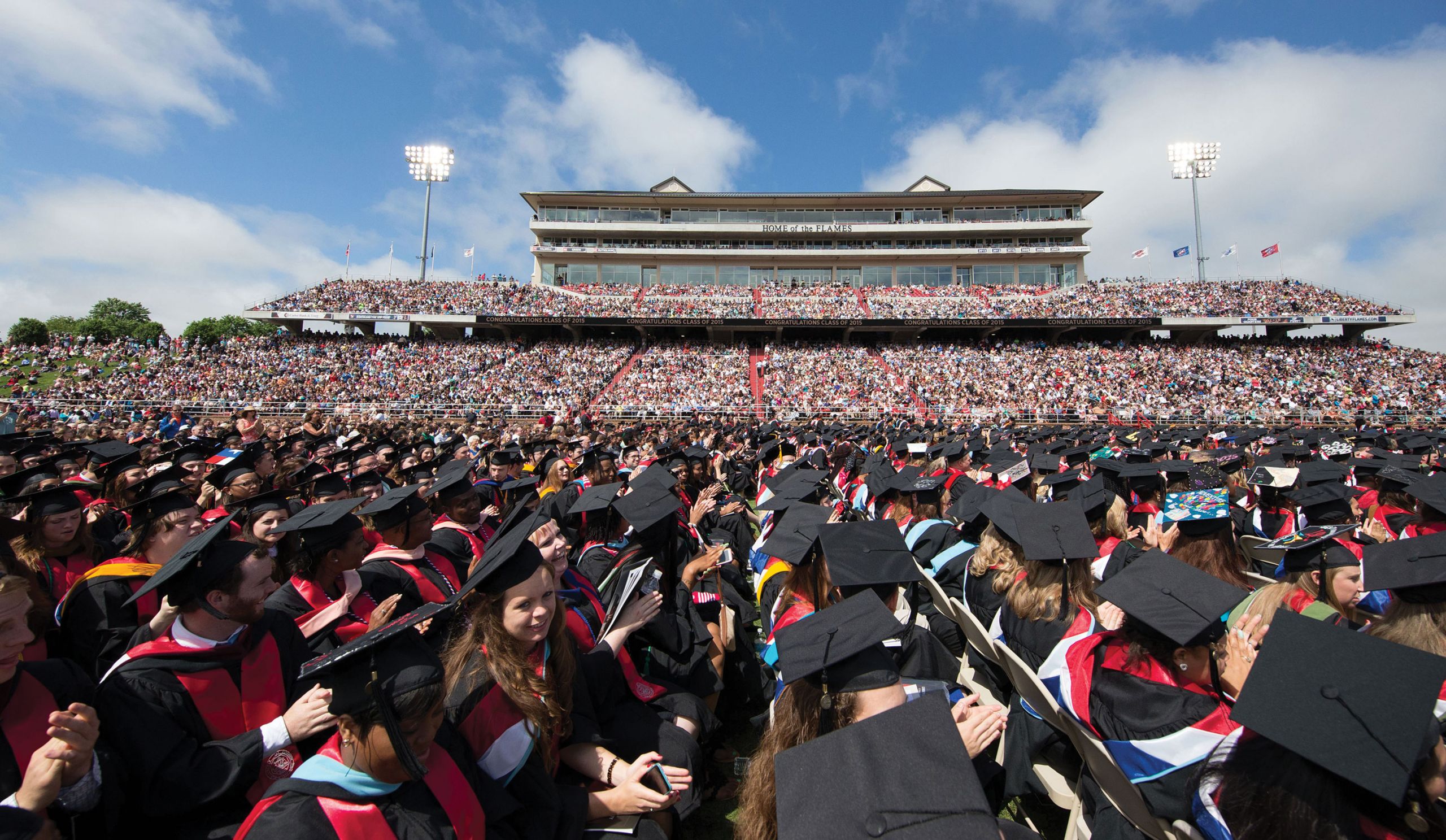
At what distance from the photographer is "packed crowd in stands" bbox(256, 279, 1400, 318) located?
4019 centimetres

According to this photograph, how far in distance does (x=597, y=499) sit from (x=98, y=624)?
2.63m

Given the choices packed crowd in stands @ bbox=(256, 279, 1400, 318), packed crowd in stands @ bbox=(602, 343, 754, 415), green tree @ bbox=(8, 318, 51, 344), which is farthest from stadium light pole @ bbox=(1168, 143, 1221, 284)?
green tree @ bbox=(8, 318, 51, 344)

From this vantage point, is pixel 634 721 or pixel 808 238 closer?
pixel 634 721

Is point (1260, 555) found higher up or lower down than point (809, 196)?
lower down

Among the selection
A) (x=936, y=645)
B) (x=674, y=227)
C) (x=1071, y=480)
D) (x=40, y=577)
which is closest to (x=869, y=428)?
(x=1071, y=480)

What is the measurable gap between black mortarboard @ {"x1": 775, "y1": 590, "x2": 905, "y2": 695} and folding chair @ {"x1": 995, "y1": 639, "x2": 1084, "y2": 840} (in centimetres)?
147

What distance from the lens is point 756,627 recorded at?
6.57 metres

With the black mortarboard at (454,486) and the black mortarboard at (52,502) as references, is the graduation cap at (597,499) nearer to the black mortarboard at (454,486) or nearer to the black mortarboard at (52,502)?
the black mortarboard at (454,486)

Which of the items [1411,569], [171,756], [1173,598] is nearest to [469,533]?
[171,756]

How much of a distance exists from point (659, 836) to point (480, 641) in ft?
3.43

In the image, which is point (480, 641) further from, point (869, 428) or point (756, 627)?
point (869, 428)

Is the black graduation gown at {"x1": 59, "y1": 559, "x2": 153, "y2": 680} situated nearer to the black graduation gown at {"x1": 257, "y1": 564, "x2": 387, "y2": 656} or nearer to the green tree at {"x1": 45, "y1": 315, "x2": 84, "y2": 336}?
the black graduation gown at {"x1": 257, "y1": 564, "x2": 387, "y2": 656}

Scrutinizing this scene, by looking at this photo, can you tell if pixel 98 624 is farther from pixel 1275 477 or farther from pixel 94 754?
pixel 1275 477

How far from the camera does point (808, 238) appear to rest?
50562 millimetres
